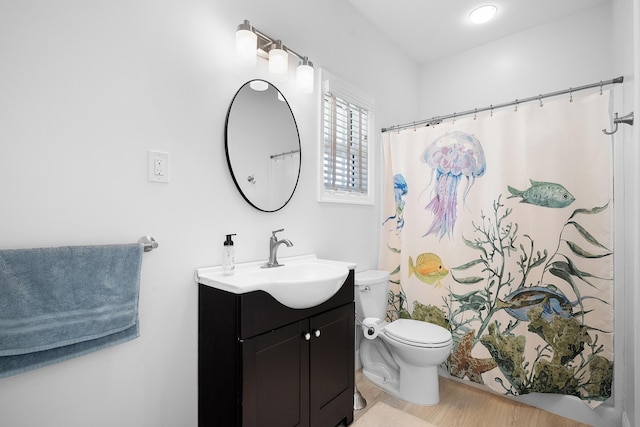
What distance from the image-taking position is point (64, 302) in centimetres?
93

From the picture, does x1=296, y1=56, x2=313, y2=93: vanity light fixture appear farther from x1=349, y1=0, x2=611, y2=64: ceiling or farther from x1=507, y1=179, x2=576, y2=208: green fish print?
x1=507, y1=179, x2=576, y2=208: green fish print

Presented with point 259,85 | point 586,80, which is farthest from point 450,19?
point 259,85

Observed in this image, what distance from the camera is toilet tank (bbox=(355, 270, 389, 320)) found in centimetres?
202

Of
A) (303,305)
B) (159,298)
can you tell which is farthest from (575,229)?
(159,298)

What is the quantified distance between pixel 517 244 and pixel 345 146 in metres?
1.29

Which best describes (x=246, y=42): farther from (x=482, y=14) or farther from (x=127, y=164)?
(x=482, y=14)

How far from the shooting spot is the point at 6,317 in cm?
84

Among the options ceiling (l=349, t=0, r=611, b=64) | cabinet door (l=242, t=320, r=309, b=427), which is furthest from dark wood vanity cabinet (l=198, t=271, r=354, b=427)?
ceiling (l=349, t=0, r=611, b=64)

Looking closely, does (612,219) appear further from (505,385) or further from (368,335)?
(368,335)

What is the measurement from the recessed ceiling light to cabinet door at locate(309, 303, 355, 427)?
231cm

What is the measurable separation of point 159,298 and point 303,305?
Result: 584 millimetres

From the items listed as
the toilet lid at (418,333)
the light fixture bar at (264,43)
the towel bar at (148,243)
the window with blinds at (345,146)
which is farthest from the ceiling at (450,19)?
the toilet lid at (418,333)

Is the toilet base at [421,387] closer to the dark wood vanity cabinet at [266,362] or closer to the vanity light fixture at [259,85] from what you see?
the dark wood vanity cabinet at [266,362]

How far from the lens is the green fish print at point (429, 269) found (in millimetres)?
2145
